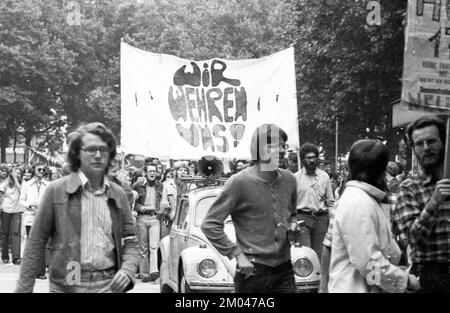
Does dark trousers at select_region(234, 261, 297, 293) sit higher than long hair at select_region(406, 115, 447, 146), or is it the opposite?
long hair at select_region(406, 115, 447, 146)

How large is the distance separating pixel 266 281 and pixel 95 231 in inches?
64.5

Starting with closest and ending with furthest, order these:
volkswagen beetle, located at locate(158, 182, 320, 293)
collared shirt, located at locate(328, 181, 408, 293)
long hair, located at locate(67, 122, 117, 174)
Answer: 1. collared shirt, located at locate(328, 181, 408, 293)
2. long hair, located at locate(67, 122, 117, 174)
3. volkswagen beetle, located at locate(158, 182, 320, 293)

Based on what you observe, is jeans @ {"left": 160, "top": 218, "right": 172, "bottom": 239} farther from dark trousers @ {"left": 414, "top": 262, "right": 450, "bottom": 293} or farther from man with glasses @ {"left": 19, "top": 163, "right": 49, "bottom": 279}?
dark trousers @ {"left": 414, "top": 262, "right": 450, "bottom": 293}

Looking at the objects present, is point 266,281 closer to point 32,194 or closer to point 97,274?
point 97,274

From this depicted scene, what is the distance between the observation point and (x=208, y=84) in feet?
47.6

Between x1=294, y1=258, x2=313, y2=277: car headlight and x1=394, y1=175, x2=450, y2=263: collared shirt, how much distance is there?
4.28 meters

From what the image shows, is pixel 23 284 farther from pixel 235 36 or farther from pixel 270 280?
pixel 235 36

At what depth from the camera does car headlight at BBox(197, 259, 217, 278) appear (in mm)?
10050

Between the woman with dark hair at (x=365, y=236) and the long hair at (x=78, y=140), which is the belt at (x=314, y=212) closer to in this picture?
the long hair at (x=78, y=140)

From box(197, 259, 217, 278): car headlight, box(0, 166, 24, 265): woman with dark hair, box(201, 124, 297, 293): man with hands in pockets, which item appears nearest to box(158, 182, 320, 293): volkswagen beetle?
box(197, 259, 217, 278): car headlight

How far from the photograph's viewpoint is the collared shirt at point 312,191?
12633mm
